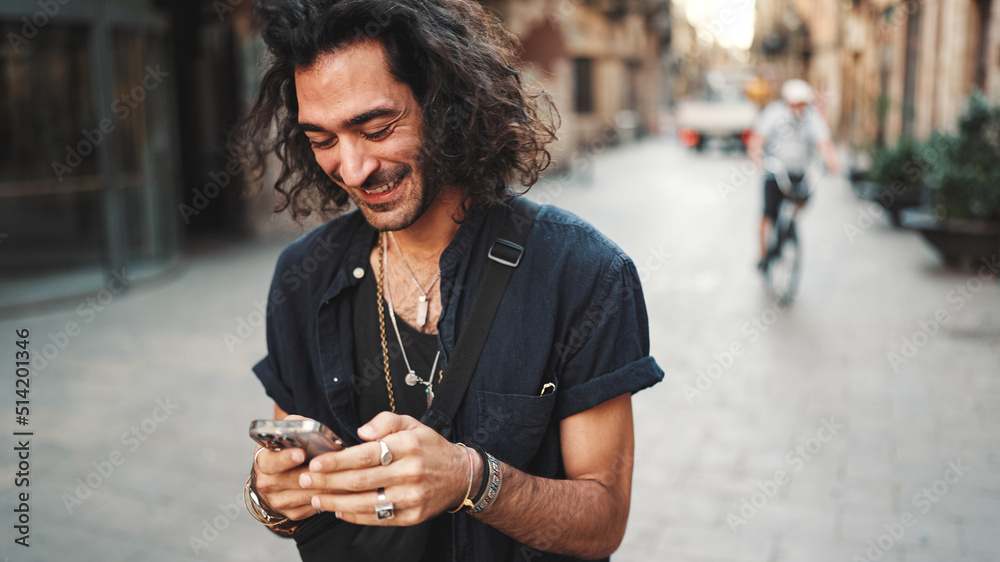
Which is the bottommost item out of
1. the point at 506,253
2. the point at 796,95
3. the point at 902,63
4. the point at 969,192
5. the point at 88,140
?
the point at 969,192

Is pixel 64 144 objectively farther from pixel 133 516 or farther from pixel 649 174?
pixel 649 174

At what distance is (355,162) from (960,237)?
8.71m

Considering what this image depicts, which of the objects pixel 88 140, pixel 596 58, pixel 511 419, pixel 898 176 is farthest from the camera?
pixel 596 58

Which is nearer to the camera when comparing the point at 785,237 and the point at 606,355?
the point at 606,355

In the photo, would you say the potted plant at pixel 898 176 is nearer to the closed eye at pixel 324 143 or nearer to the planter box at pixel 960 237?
the planter box at pixel 960 237

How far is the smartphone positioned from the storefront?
25.8 feet

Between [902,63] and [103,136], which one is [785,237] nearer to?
[103,136]

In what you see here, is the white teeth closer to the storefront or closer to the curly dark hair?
the curly dark hair

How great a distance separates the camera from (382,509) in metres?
1.27

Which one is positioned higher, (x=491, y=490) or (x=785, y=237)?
(x=491, y=490)

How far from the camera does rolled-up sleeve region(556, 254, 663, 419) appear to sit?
5.24 feet

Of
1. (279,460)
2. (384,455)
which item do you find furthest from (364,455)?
(279,460)

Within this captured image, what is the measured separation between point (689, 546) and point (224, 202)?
10798 millimetres

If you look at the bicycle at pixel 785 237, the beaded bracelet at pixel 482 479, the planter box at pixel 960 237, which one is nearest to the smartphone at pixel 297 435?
the beaded bracelet at pixel 482 479
